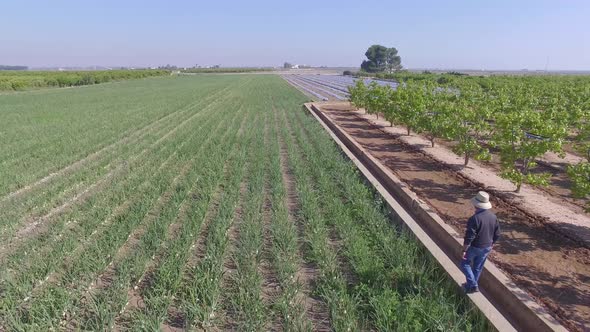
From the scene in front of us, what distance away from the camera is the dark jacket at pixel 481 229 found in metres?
4.39

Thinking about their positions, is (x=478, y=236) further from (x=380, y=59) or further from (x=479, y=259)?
(x=380, y=59)

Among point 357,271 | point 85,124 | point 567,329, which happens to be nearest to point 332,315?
point 357,271

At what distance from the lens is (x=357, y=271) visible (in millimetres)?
5074

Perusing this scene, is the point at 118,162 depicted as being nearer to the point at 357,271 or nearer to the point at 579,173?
the point at 357,271

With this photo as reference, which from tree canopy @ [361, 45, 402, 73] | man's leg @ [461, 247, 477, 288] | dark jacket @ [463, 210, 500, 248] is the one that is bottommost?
man's leg @ [461, 247, 477, 288]

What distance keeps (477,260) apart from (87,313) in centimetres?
449

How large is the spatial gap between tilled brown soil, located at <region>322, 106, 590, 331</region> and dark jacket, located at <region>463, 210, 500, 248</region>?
1.04 meters

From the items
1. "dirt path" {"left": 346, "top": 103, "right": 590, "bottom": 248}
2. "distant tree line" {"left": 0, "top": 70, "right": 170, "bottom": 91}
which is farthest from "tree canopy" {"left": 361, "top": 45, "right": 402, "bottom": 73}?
"dirt path" {"left": 346, "top": 103, "right": 590, "bottom": 248}

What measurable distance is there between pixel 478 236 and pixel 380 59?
134120 mm

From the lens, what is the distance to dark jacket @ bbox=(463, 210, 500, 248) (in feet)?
14.4

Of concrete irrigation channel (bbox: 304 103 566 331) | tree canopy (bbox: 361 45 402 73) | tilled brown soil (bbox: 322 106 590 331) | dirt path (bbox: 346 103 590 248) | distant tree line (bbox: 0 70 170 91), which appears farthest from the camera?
tree canopy (bbox: 361 45 402 73)

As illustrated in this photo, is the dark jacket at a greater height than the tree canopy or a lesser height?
lesser

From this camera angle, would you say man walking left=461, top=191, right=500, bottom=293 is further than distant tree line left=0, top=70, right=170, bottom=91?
No

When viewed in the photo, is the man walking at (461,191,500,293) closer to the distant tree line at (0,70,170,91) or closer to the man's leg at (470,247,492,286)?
the man's leg at (470,247,492,286)
